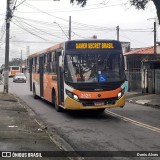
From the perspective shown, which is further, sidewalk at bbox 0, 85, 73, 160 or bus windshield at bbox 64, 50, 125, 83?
bus windshield at bbox 64, 50, 125, 83

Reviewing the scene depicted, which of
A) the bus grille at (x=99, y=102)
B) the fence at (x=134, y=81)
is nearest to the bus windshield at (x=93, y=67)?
the bus grille at (x=99, y=102)

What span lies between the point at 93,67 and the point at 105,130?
11.6 feet

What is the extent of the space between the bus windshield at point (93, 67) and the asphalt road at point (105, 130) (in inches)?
62.8

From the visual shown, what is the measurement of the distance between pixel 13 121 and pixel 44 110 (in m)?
5.52

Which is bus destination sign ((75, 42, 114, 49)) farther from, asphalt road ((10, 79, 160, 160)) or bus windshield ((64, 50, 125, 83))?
asphalt road ((10, 79, 160, 160))

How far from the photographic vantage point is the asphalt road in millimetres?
10586

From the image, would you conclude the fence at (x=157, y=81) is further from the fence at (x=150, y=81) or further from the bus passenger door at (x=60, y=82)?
the bus passenger door at (x=60, y=82)

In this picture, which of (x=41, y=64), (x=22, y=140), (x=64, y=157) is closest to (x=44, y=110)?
(x=41, y=64)

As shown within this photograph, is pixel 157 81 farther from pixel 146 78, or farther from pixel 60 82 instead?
pixel 60 82

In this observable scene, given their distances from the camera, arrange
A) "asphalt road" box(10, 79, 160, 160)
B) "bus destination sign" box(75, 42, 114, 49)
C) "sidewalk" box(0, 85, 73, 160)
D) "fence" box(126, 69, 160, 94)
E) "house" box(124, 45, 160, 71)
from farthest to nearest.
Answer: "house" box(124, 45, 160, 71) < "fence" box(126, 69, 160, 94) < "bus destination sign" box(75, 42, 114, 49) < "asphalt road" box(10, 79, 160, 160) < "sidewalk" box(0, 85, 73, 160)

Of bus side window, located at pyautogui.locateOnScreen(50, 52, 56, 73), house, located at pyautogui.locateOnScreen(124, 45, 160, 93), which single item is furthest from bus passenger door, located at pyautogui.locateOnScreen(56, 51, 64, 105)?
house, located at pyautogui.locateOnScreen(124, 45, 160, 93)

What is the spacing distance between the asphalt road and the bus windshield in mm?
1594

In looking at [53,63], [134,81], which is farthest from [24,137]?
[134,81]

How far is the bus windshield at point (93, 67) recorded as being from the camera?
16000 millimetres
